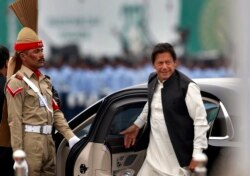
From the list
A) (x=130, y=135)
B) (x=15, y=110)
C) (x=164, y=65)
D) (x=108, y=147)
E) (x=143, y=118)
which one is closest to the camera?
(x=164, y=65)

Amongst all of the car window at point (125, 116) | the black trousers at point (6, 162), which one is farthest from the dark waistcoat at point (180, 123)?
the black trousers at point (6, 162)

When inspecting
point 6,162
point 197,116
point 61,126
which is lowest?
point 6,162

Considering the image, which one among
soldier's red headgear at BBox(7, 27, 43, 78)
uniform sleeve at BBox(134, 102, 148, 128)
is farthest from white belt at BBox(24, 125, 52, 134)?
uniform sleeve at BBox(134, 102, 148, 128)

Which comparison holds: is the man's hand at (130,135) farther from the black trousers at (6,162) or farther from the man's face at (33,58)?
the black trousers at (6,162)

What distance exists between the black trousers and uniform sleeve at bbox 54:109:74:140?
0.39m

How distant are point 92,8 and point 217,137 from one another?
10852 mm

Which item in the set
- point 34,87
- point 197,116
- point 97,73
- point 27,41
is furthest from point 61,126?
point 97,73

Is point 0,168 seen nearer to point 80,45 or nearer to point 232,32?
point 232,32

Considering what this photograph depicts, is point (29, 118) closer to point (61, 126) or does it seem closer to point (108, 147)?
point (61, 126)

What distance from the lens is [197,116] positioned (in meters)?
4.71

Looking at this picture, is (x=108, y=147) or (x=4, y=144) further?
(x=4, y=144)

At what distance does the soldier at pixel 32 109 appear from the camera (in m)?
5.40

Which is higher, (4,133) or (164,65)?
(164,65)

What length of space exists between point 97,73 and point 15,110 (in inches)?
438
